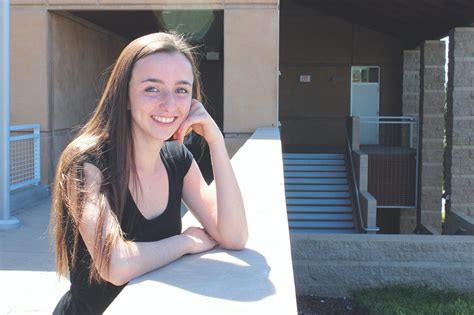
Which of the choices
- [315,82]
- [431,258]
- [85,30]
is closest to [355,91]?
[315,82]

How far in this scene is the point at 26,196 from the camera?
775 centimetres

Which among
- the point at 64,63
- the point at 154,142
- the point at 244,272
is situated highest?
the point at 64,63

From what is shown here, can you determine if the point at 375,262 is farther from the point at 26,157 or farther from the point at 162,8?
the point at 26,157

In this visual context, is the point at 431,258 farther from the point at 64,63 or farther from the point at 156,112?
the point at 64,63

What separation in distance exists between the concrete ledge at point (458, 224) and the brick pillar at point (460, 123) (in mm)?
439

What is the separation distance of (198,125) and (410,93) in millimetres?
15041

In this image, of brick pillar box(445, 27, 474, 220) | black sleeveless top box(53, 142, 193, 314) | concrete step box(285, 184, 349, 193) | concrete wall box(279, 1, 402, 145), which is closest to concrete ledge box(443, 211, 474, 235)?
brick pillar box(445, 27, 474, 220)

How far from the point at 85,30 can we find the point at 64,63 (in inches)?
58.0

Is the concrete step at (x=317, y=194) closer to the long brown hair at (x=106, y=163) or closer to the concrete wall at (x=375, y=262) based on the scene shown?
the concrete wall at (x=375, y=262)

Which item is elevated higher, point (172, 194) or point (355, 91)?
point (355, 91)

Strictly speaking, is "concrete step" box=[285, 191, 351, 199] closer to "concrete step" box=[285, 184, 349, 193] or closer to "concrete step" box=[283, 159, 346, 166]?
"concrete step" box=[285, 184, 349, 193]

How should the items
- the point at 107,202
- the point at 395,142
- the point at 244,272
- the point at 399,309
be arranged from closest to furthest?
the point at 107,202
the point at 244,272
the point at 399,309
the point at 395,142

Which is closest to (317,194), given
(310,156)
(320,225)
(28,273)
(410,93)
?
(320,225)

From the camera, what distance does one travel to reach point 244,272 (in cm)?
181
